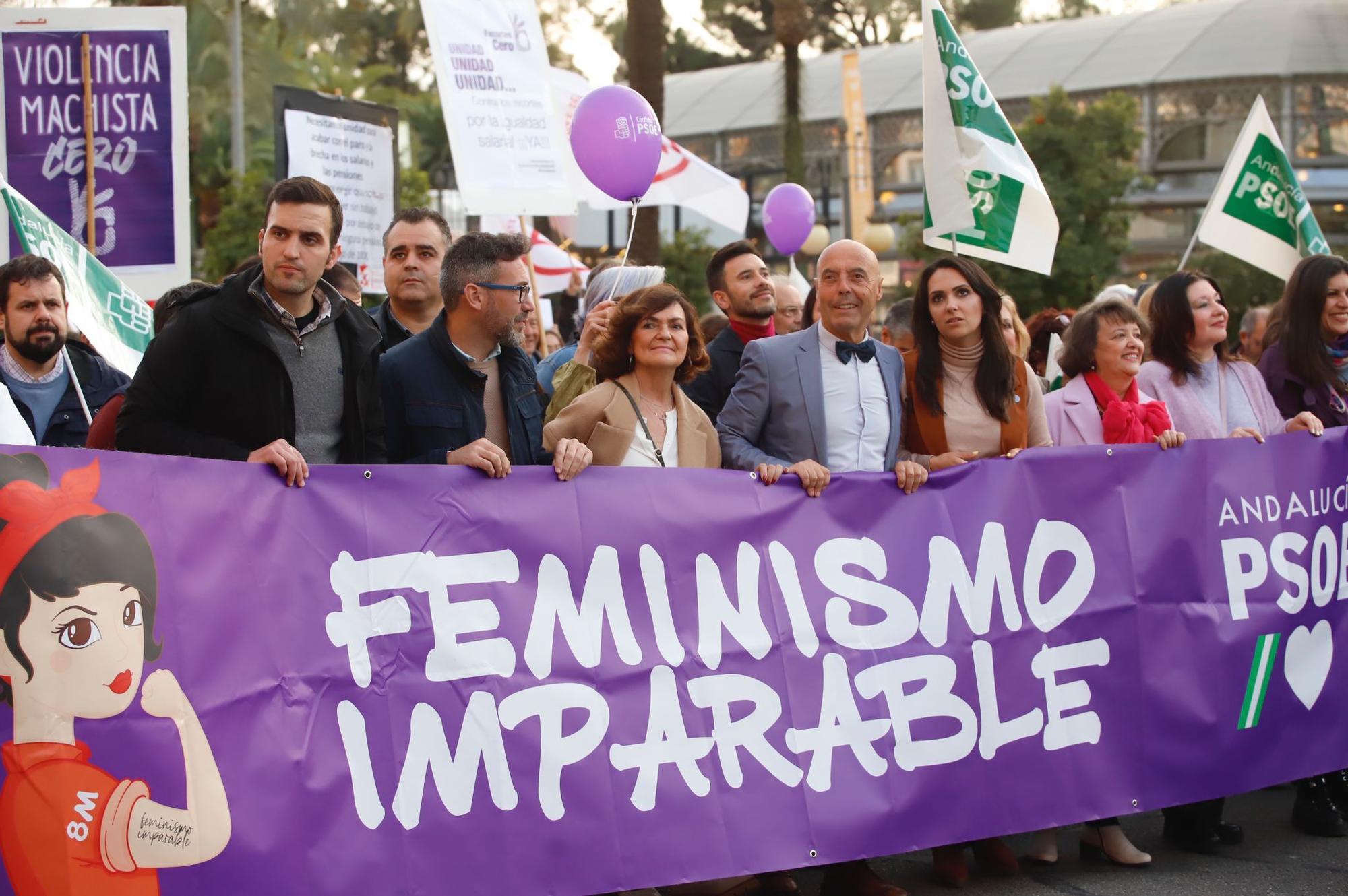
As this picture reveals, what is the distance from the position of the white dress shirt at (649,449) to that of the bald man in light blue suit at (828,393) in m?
0.24

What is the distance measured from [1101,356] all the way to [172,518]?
3.37 metres

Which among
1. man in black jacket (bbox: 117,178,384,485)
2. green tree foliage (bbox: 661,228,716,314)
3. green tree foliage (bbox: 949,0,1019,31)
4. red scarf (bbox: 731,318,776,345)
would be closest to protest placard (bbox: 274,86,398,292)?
red scarf (bbox: 731,318,776,345)

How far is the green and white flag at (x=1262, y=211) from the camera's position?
27.4 ft

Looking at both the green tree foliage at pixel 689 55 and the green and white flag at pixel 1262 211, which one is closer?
the green and white flag at pixel 1262 211

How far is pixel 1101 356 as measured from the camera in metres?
5.65

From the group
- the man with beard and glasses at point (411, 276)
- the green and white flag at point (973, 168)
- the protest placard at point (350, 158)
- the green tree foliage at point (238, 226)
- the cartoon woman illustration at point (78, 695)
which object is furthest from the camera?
the green tree foliage at point (238, 226)

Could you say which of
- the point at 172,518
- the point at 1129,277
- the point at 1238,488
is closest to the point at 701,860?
the point at 172,518

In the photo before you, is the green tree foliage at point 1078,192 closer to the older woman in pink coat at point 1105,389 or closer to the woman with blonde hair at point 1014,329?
the woman with blonde hair at point 1014,329

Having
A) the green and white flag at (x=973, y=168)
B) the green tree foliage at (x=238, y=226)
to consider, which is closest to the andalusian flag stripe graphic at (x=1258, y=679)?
the green and white flag at (x=973, y=168)

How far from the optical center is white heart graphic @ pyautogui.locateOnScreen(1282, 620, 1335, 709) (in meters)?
5.48

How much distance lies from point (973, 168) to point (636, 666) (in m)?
2.83

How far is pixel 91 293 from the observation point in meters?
6.05

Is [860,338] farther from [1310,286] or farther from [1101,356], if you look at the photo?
[1310,286]

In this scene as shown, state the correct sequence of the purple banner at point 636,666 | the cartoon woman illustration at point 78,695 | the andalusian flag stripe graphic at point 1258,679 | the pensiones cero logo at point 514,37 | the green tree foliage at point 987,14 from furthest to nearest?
the green tree foliage at point 987,14, the pensiones cero logo at point 514,37, the andalusian flag stripe graphic at point 1258,679, the purple banner at point 636,666, the cartoon woman illustration at point 78,695
